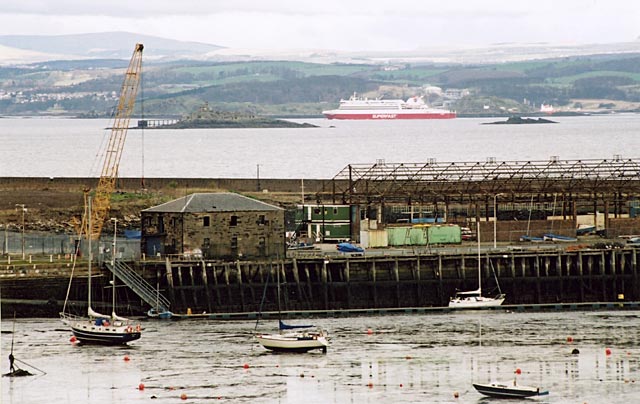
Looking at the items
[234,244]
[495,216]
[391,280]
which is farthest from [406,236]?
[234,244]

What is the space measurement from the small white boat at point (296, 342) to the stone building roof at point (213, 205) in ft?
51.6

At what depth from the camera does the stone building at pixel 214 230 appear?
87562 mm

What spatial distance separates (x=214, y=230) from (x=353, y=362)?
19.9 m

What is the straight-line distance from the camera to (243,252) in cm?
8806

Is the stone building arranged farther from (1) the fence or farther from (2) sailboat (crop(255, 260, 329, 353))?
(2) sailboat (crop(255, 260, 329, 353))

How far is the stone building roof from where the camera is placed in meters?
88.1

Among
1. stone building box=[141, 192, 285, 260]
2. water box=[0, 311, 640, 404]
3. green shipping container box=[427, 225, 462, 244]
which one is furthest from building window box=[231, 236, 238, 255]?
green shipping container box=[427, 225, 462, 244]

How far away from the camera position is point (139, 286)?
83.4 m

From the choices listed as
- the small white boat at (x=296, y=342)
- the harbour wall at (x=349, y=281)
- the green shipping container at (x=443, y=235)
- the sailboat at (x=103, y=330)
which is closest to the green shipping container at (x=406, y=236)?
the green shipping container at (x=443, y=235)

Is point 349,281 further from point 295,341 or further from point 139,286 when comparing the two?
point 295,341

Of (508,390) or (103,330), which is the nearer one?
(508,390)

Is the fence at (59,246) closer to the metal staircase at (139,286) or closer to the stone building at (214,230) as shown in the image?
the stone building at (214,230)

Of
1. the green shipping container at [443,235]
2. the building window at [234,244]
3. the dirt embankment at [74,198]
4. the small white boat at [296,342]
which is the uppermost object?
the dirt embankment at [74,198]

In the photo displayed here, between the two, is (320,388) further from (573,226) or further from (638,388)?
(573,226)
